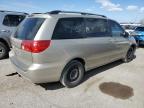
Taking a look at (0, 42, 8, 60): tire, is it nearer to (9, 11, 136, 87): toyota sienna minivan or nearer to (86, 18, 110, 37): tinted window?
(9, 11, 136, 87): toyota sienna minivan

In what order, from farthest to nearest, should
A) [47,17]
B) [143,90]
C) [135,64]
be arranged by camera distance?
[135,64] < [143,90] < [47,17]

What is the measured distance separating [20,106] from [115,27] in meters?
4.14

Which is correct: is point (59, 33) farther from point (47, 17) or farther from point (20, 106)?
point (20, 106)

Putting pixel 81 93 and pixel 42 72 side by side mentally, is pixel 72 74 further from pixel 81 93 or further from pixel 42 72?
pixel 42 72

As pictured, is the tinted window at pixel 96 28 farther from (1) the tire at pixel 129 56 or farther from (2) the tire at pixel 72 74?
(1) the tire at pixel 129 56

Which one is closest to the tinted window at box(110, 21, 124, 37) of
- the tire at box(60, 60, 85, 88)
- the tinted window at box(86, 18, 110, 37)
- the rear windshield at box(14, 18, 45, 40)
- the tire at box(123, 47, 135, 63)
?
the tinted window at box(86, 18, 110, 37)

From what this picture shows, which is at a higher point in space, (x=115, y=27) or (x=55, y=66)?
(x=115, y=27)

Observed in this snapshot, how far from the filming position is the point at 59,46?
3965 mm

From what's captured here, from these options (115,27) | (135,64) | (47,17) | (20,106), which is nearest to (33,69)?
(20,106)

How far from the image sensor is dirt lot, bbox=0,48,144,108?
3822 millimetres

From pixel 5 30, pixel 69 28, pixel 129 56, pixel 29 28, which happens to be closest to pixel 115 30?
pixel 129 56

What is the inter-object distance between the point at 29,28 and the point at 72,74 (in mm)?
1640

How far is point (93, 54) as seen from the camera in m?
5.01

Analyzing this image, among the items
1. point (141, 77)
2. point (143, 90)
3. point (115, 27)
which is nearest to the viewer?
point (143, 90)
